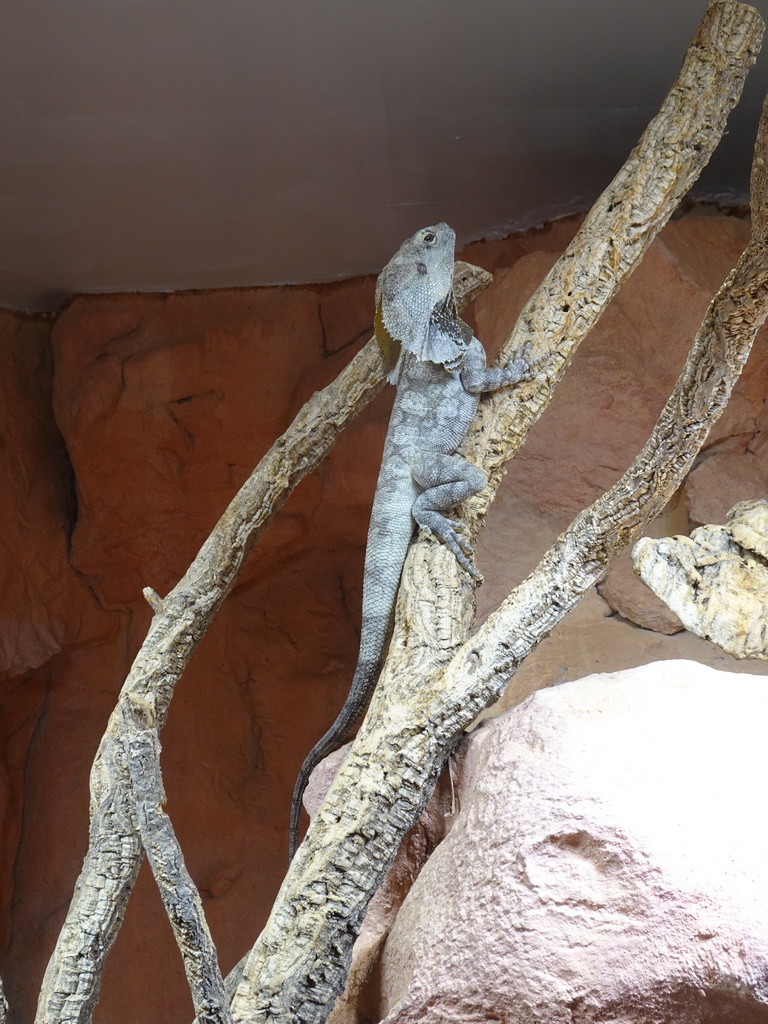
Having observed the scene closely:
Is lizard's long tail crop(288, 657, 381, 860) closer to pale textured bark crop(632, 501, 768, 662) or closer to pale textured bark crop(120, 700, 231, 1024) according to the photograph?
pale textured bark crop(632, 501, 768, 662)

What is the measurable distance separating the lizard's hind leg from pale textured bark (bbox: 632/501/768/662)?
59 centimetres

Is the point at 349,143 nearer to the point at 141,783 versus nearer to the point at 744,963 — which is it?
the point at 141,783

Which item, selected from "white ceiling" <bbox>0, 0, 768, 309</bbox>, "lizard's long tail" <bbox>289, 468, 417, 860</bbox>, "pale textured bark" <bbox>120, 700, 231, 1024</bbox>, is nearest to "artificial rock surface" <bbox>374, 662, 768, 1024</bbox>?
"pale textured bark" <bbox>120, 700, 231, 1024</bbox>

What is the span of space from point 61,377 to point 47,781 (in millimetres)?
1991

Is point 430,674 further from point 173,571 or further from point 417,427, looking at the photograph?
point 173,571

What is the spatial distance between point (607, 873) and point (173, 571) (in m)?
3.13

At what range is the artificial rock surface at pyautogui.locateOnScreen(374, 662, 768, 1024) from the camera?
1536 millimetres

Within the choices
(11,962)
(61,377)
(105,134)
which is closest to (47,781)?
(11,962)

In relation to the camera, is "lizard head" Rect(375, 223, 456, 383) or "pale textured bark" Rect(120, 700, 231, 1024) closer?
"pale textured bark" Rect(120, 700, 231, 1024)

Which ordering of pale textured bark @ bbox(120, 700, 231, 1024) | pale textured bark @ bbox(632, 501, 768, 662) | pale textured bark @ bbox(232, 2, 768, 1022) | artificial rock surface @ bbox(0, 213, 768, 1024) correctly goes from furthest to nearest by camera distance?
artificial rock surface @ bbox(0, 213, 768, 1024) < pale textured bark @ bbox(632, 501, 768, 662) < pale textured bark @ bbox(232, 2, 768, 1022) < pale textured bark @ bbox(120, 700, 231, 1024)

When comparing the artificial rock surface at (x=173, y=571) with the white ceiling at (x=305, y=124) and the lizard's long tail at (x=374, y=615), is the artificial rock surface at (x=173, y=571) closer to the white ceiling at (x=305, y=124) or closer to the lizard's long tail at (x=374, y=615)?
the white ceiling at (x=305, y=124)

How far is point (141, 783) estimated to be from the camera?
151 cm

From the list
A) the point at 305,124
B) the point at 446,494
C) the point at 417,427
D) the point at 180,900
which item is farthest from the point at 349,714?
the point at 305,124

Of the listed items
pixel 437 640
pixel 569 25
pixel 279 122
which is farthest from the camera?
pixel 279 122
